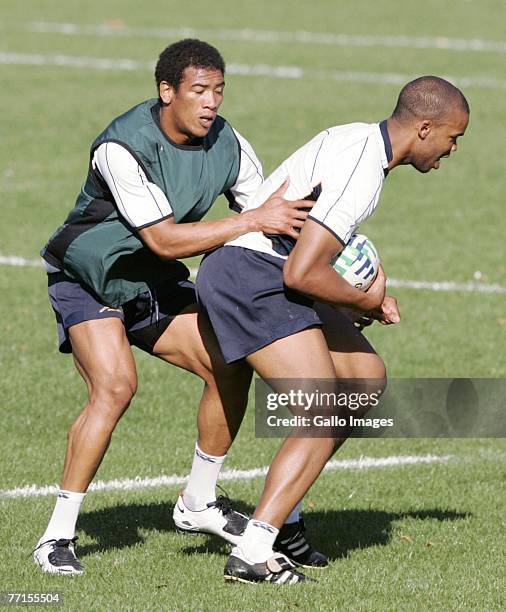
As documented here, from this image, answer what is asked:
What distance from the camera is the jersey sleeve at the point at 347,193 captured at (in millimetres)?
5895

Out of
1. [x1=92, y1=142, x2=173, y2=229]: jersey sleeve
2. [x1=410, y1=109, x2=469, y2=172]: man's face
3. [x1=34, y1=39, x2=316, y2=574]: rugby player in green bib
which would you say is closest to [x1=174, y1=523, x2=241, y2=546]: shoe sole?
Answer: [x1=34, y1=39, x2=316, y2=574]: rugby player in green bib

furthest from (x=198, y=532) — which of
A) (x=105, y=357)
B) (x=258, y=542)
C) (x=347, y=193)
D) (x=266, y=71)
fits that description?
(x=266, y=71)

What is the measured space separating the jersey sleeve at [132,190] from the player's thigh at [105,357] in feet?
1.72

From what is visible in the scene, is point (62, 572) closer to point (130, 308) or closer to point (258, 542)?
point (258, 542)

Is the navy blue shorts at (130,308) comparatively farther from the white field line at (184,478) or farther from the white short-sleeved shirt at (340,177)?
the white field line at (184,478)

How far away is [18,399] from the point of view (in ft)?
30.0

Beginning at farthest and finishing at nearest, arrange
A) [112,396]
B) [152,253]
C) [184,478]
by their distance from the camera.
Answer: [184,478], [152,253], [112,396]

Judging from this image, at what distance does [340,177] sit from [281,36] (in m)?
19.9

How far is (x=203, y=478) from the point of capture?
22.8 ft

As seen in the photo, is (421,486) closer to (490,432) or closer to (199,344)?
(490,432)

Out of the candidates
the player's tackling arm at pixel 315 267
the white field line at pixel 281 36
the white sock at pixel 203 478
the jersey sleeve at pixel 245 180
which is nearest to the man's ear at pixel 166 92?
the jersey sleeve at pixel 245 180

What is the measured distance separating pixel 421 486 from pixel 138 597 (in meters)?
2.40

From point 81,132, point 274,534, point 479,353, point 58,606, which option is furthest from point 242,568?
point 81,132

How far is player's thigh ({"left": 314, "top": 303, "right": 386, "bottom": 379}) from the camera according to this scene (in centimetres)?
650
